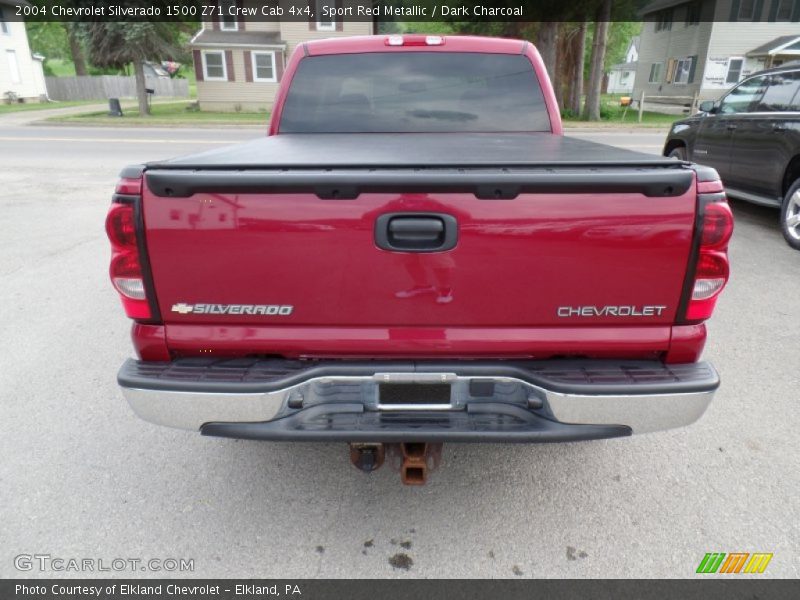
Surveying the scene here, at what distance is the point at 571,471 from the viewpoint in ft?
9.27

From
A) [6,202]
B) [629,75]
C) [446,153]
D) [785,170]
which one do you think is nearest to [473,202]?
[446,153]

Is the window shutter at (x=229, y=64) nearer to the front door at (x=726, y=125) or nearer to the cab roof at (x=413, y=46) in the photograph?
the front door at (x=726, y=125)

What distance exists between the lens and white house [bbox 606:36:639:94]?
66.4 m

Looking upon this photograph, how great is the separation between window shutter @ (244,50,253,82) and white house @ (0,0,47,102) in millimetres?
17930

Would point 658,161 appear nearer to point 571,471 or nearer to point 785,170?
point 571,471

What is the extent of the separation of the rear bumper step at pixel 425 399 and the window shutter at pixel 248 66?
3030cm

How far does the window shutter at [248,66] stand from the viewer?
94.0 feet

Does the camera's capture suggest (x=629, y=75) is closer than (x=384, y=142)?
No

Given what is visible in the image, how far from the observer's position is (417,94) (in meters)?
3.89

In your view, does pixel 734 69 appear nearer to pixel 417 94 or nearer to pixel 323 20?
pixel 323 20

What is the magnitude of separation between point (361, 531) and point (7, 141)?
19.3 m

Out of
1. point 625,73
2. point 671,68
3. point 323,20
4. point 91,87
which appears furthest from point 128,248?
point 625,73

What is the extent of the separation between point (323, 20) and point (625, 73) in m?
54.1

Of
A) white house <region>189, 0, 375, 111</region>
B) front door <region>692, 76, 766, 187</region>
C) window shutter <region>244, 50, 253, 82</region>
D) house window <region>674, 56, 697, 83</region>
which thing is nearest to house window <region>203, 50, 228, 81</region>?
white house <region>189, 0, 375, 111</region>
